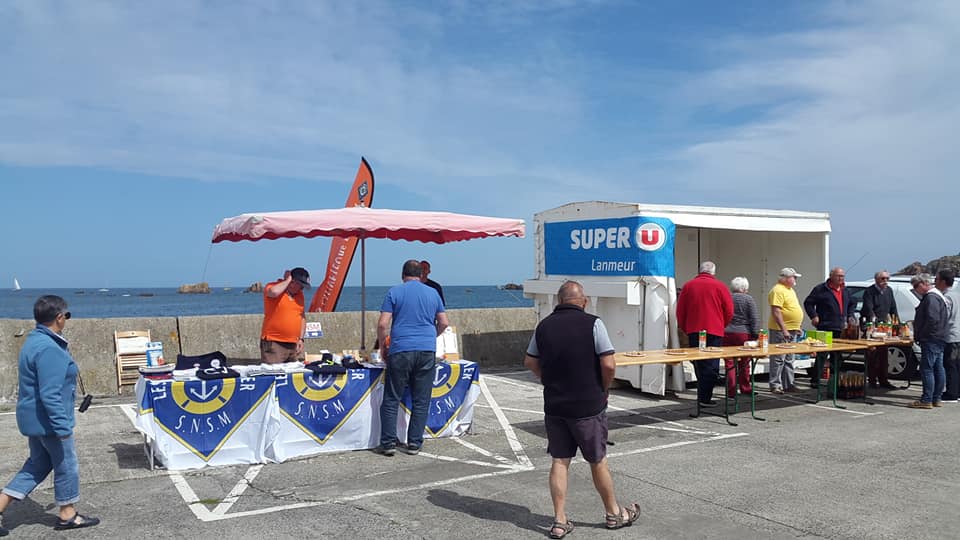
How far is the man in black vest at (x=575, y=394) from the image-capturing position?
4.79 meters

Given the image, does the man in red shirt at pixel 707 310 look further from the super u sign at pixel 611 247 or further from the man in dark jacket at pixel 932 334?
the man in dark jacket at pixel 932 334

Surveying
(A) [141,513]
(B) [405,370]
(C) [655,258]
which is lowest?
(A) [141,513]

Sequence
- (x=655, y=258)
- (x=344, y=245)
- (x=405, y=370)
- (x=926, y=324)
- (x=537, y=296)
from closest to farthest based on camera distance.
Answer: (x=405, y=370) < (x=926, y=324) < (x=655, y=258) < (x=537, y=296) < (x=344, y=245)

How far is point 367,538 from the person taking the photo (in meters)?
4.76

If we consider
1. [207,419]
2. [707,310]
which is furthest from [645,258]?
[207,419]

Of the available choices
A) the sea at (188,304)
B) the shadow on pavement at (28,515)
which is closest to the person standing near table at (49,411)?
the shadow on pavement at (28,515)

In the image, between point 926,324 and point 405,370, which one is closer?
point 405,370

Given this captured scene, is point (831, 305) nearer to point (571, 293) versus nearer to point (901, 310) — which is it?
point (901, 310)

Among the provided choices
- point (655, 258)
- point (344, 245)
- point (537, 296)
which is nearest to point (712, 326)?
point (655, 258)

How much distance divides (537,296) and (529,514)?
269 inches

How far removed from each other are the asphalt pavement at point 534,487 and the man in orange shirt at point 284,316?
63.1 inches

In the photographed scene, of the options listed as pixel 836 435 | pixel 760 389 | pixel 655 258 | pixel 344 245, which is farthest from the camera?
pixel 344 245

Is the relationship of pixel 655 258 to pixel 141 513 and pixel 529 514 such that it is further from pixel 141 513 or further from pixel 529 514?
pixel 141 513

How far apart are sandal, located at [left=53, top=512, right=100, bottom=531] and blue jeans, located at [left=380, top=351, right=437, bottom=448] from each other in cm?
263
